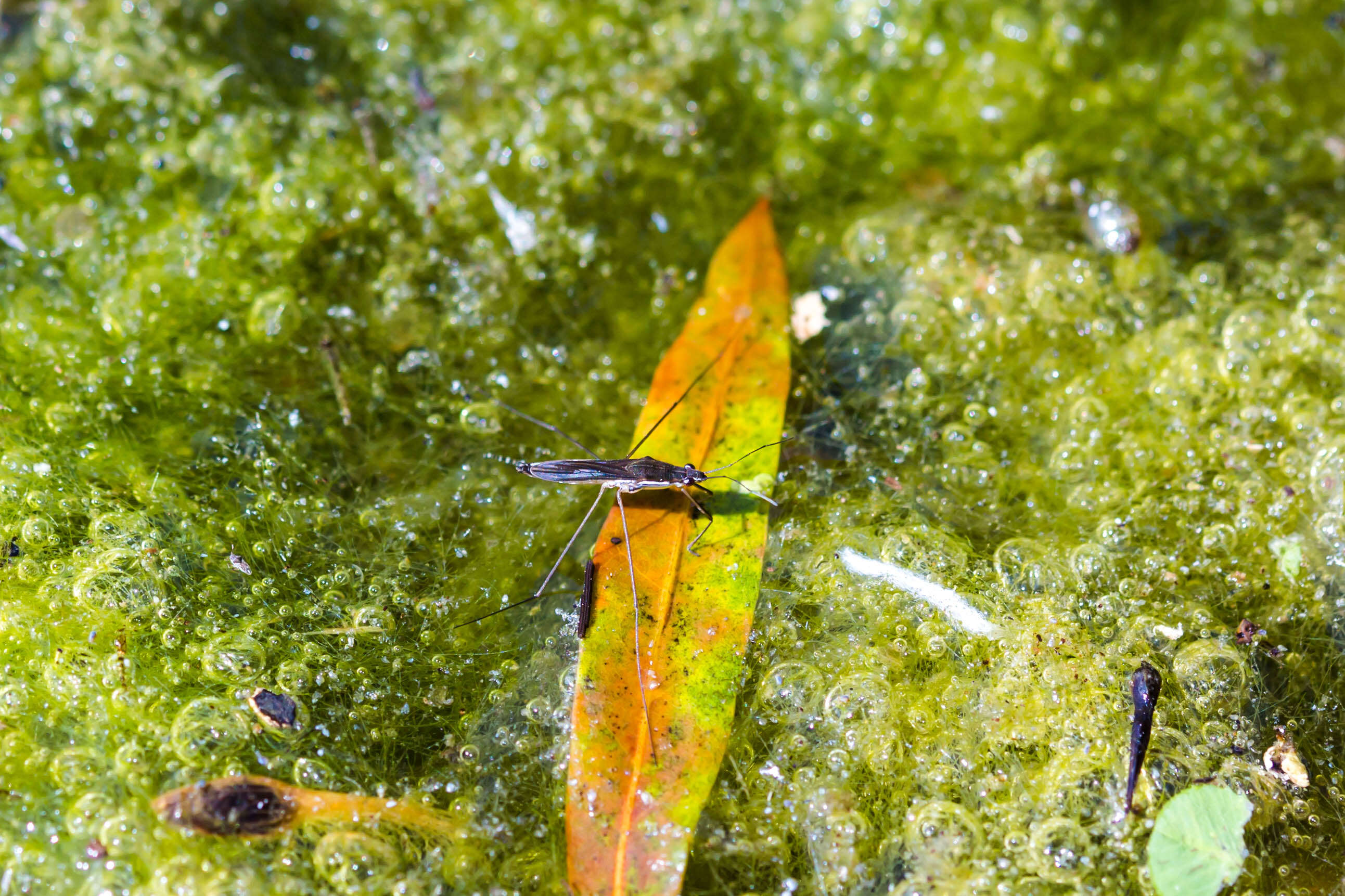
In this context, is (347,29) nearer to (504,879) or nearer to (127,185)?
(127,185)

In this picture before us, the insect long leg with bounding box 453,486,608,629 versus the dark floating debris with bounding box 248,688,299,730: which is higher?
the insect long leg with bounding box 453,486,608,629

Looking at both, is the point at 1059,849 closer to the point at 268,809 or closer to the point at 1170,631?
the point at 1170,631

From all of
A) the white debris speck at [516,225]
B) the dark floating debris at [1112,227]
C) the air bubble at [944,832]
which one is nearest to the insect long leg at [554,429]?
the white debris speck at [516,225]

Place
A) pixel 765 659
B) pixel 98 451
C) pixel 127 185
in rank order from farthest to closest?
pixel 127 185
pixel 98 451
pixel 765 659

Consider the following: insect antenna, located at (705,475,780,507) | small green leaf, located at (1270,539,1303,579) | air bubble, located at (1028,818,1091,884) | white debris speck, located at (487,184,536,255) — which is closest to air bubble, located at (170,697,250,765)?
insect antenna, located at (705,475,780,507)

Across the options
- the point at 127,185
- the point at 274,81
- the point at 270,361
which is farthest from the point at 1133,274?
the point at 127,185

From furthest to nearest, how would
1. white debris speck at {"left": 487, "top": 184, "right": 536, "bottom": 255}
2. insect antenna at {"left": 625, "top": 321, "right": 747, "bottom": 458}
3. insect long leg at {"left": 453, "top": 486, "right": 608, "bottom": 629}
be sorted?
1. white debris speck at {"left": 487, "top": 184, "right": 536, "bottom": 255}
2. insect antenna at {"left": 625, "top": 321, "right": 747, "bottom": 458}
3. insect long leg at {"left": 453, "top": 486, "right": 608, "bottom": 629}

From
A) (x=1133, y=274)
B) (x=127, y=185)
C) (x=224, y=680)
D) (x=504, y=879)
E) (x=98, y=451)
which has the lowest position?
(x=504, y=879)

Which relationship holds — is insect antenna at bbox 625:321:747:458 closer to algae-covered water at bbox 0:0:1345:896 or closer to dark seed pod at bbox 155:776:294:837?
algae-covered water at bbox 0:0:1345:896
